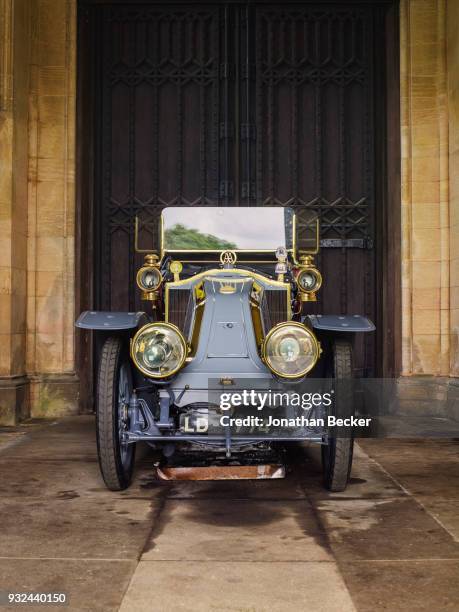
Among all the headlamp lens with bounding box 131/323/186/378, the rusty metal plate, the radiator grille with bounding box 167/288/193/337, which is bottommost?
the rusty metal plate

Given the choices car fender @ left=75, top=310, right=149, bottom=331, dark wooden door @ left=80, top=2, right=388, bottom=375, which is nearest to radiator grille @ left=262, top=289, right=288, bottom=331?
car fender @ left=75, top=310, right=149, bottom=331

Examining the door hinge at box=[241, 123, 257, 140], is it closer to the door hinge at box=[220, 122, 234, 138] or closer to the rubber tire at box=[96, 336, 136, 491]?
the door hinge at box=[220, 122, 234, 138]

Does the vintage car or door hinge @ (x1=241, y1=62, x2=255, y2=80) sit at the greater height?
door hinge @ (x1=241, y1=62, x2=255, y2=80)

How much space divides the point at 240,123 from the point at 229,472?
561cm

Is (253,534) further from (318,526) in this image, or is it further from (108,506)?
(108,506)

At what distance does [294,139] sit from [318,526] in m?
6.21

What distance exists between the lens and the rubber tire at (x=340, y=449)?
4316mm

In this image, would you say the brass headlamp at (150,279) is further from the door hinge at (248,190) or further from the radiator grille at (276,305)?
the door hinge at (248,190)

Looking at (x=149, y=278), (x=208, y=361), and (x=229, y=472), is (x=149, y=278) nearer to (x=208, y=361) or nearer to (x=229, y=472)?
(x=208, y=361)

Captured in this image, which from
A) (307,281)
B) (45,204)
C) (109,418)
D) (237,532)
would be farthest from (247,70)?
(237,532)

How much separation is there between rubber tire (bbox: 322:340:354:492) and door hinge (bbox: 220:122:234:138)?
16.5ft

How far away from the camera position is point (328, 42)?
9.02 metres

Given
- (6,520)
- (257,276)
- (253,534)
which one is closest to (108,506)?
(6,520)

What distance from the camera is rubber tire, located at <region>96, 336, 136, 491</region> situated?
4.28m
